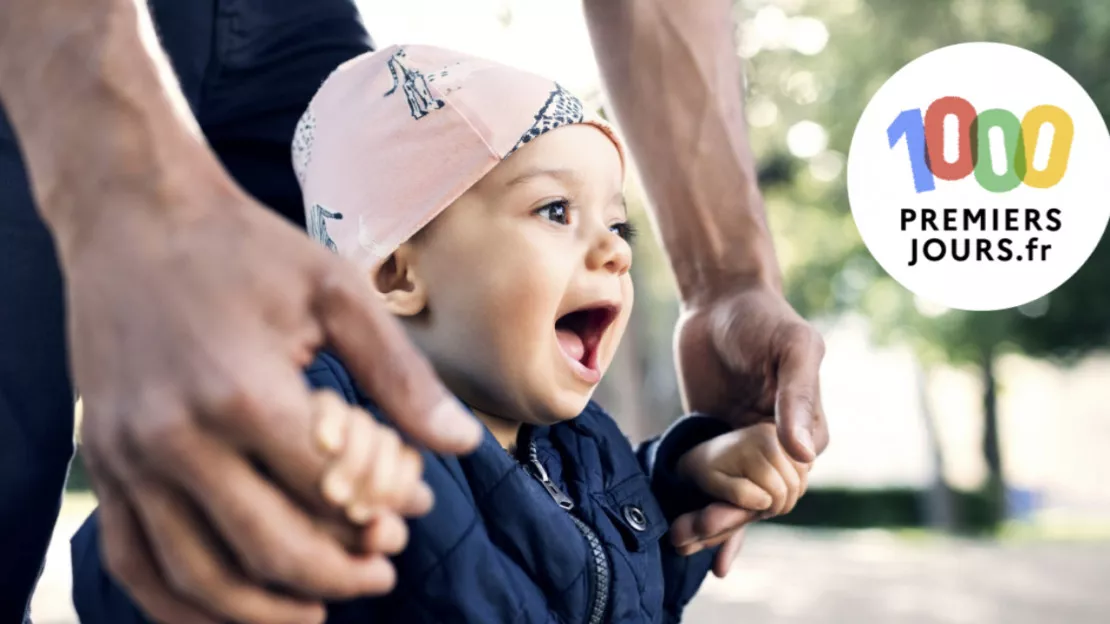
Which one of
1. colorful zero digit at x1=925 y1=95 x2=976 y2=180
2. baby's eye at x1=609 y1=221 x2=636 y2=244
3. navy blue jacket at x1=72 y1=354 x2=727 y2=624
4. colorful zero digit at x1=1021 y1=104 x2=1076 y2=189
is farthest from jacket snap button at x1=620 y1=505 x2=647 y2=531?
colorful zero digit at x1=1021 y1=104 x2=1076 y2=189

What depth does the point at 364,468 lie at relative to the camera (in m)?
0.64

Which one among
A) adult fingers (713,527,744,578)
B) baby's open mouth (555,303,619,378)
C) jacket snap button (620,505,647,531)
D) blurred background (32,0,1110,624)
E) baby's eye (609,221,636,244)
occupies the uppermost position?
baby's eye (609,221,636,244)

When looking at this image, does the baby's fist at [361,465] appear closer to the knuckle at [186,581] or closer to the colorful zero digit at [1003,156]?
the knuckle at [186,581]

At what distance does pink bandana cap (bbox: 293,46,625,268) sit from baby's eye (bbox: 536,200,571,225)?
78 millimetres

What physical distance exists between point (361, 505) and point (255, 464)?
0.22ft

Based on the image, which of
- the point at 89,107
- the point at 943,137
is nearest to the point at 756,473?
the point at 89,107

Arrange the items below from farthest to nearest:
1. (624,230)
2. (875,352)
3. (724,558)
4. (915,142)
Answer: (875,352) < (915,142) < (724,558) < (624,230)

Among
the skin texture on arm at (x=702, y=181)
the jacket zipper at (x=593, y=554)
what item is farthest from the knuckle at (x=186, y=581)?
the skin texture on arm at (x=702, y=181)

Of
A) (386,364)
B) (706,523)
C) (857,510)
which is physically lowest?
(857,510)

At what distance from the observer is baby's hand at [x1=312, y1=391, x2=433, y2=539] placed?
63 centimetres

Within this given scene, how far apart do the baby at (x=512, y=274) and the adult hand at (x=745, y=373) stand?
0.23 feet

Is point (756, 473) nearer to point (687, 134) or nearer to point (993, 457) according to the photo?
point (687, 134)

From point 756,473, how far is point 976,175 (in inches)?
200

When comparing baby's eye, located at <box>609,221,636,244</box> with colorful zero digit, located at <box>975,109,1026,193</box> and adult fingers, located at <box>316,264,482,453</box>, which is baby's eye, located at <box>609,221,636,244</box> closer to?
adult fingers, located at <box>316,264,482,453</box>
